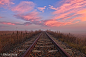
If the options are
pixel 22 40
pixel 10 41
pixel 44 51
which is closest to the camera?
pixel 44 51

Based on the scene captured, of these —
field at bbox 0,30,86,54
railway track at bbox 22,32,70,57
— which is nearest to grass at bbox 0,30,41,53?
field at bbox 0,30,86,54

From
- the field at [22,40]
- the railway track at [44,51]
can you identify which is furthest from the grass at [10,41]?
the railway track at [44,51]

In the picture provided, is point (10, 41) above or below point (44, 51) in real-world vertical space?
above

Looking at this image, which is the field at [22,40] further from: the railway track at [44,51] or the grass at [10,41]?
the railway track at [44,51]

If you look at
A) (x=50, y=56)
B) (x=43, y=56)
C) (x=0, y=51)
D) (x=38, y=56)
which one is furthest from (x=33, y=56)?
(x=0, y=51)

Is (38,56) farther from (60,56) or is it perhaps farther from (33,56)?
(60,56)

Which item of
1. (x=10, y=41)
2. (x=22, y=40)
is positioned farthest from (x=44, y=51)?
(x=22, y=40)

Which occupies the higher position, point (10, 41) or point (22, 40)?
point (10, 41)

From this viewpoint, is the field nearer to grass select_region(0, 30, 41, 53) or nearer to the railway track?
grass select_region(0, 30, 41, 53)

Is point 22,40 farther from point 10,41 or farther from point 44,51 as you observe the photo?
point 44,51

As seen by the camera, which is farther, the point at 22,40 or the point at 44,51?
the point at 22,40

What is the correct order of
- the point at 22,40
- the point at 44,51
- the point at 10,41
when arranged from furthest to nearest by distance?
the point at 22,40, the point at 10,41, the point at 44,51

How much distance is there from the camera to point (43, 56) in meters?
3.28

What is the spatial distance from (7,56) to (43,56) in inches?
77.4
